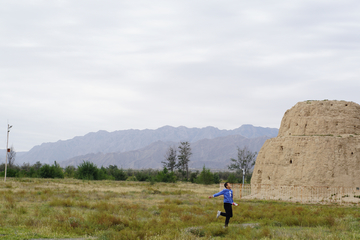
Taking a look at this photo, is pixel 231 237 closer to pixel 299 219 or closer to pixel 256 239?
pixel 256 239

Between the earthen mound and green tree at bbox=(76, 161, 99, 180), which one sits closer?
the earthen mound

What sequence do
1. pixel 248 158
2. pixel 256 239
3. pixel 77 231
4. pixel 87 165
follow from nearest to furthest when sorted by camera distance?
pixel 256 239
pixel 77 231
pixel 87 165
pixel 248 158

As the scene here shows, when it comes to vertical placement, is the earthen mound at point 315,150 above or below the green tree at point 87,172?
above

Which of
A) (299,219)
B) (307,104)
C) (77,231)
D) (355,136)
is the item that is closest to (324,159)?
(355,136)

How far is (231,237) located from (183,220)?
359 cm

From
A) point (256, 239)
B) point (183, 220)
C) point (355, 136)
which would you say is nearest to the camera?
point (256, 239)

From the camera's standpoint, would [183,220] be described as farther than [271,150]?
No

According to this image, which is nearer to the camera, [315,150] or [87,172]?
[315,150]

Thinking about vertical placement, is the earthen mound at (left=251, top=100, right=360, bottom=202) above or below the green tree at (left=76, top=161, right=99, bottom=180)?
above

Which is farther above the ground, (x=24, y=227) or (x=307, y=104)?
(x=307, y=104)

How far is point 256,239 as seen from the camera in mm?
10219

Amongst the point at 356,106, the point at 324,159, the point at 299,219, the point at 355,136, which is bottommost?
the point at 299,219

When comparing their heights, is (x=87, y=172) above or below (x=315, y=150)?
below

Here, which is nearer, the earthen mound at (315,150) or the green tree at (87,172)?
the earthen mound at (315,150)
